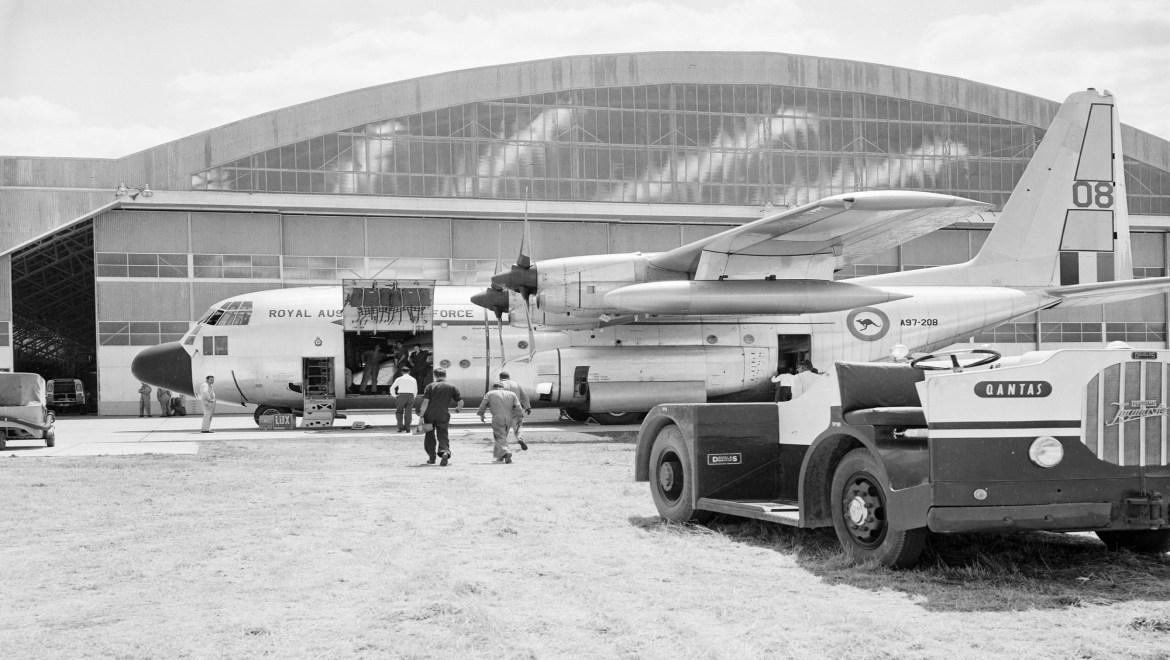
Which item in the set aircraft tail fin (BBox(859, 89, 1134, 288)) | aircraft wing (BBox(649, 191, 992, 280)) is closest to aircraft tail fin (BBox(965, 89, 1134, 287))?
aircraft tail fin (BBox(859, 89, 1134, 288))

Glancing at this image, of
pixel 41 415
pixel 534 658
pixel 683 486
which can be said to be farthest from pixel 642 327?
pixel 534 658

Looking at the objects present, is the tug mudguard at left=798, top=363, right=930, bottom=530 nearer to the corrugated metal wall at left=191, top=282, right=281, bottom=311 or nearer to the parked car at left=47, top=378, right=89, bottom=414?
the corrugated metal wall at left=191, top=282, right=281, bottom=311

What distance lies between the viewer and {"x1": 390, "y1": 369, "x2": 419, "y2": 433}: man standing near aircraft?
2491cm

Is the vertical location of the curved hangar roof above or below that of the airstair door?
above

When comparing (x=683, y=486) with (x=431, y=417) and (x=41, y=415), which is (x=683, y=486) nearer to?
(x=431, y=417)

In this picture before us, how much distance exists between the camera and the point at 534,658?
541 cm

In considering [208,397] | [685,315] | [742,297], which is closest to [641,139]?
[685,315]

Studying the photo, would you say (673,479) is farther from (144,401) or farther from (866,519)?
(144,401)

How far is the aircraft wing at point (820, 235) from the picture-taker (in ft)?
59.6

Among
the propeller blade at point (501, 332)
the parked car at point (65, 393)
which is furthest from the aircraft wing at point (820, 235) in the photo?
the parked car at point (65, 393)

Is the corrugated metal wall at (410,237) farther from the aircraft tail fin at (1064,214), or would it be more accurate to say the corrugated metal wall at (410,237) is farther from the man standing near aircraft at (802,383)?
the man standing near aircraft at (802,383)

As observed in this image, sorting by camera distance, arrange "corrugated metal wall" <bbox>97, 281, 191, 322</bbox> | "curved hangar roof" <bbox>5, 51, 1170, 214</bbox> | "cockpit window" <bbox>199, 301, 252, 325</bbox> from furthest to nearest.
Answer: "curved hangar roof" <bbox>5, 51, 1170, 214</bbox> → "corrugated metal wall" <bbox>97, 281, 191, 322</bbox> → "cockpit window" <bbox>199, 301, 252, 325</bbox>

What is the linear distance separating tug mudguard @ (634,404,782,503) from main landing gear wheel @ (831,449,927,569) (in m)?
1.34

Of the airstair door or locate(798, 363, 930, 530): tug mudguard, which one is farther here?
the airstair door
